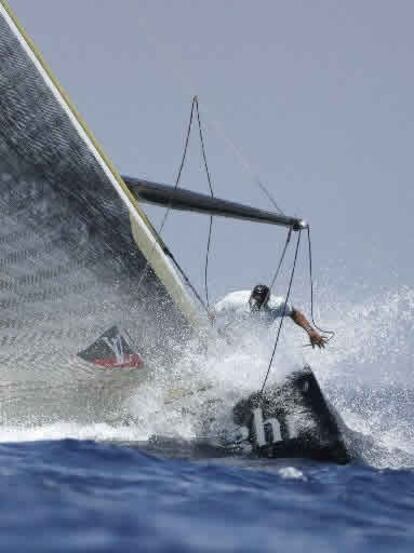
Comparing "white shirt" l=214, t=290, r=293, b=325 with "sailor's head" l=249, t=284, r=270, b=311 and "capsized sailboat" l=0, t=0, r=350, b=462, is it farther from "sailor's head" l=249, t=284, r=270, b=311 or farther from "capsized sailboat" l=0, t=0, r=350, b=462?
"capsized sailboat" l=0, t=0, r=350, b=462

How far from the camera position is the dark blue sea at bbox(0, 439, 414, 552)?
376cm

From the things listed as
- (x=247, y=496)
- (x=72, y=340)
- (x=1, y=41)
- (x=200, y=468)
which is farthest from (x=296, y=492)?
(x=1, y=41)

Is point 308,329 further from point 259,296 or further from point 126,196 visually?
point 126,196

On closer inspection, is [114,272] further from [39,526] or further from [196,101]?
[39,526]

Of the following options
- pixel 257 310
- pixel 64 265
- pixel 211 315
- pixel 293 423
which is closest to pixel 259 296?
pixel 257 310

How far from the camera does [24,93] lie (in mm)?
7473

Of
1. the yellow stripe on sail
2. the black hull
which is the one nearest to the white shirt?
the yellow stripe on sail

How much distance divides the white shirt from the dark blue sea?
2188mm

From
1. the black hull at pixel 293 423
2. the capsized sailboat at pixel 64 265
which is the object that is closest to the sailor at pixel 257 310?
the capsized sailboat at pixel 64 265

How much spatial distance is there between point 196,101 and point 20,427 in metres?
4.49

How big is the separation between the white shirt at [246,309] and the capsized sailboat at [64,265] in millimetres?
574

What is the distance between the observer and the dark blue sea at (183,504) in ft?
12.3

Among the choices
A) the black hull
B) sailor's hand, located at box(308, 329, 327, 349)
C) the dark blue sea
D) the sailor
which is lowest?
the dark blue sea

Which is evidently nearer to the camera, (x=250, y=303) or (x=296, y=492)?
(x=296, y=492)
